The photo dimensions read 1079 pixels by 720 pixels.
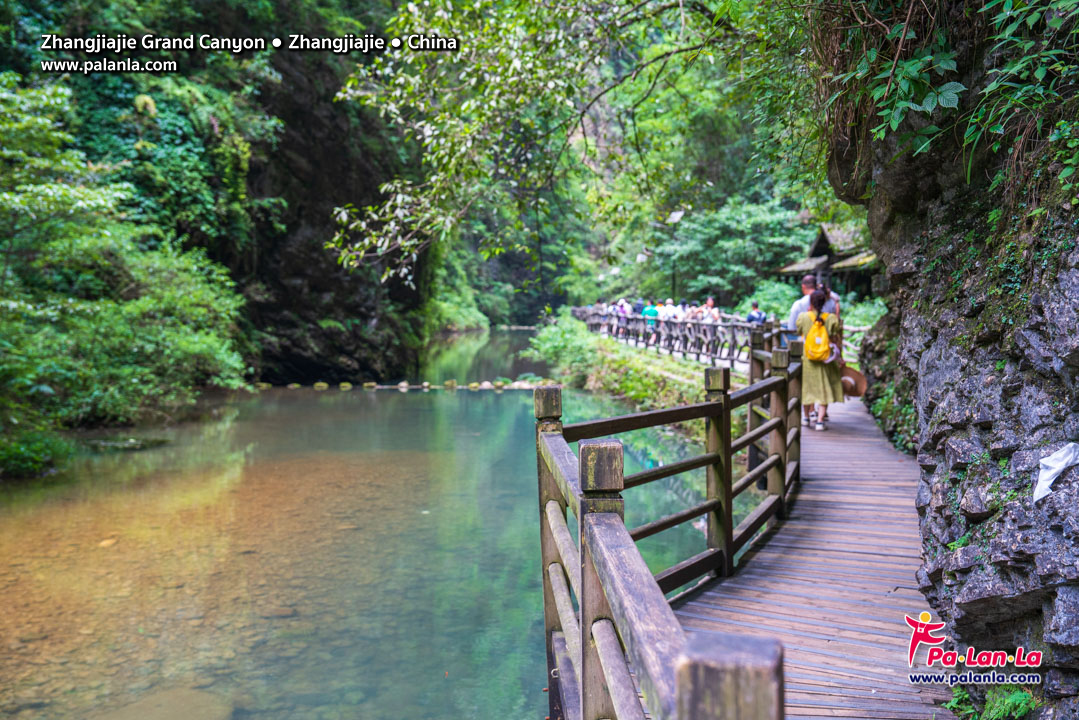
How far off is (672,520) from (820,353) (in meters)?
5.48

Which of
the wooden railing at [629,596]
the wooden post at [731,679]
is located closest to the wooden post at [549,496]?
the wooden railing at [629,596]

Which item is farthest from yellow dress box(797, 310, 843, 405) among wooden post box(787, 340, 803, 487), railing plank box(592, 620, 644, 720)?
railing plank box(592, 620, 644, 720)

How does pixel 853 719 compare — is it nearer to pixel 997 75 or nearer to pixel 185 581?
pixel 997 75

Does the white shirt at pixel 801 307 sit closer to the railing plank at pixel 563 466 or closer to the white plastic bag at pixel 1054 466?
the white plastic bag at pixel 1054 466

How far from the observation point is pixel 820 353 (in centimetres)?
875

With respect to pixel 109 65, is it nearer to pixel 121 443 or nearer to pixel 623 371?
pixel 121 443

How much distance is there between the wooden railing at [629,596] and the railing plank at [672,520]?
0.01 meters

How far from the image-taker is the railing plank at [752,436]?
5.05 meters

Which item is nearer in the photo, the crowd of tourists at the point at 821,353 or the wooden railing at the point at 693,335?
the crowd of tourists at the point at 821,353

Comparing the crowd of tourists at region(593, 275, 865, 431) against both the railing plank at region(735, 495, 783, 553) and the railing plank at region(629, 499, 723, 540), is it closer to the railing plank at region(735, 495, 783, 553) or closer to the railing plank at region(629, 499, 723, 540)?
the railing plank at region(735, 495, 783, 553)

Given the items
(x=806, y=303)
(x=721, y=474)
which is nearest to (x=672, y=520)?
(x=721, y=474)

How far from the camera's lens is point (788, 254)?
28219mm

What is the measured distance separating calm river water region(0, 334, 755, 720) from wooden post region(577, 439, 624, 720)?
10.3ft

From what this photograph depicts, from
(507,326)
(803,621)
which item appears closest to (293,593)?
(803,621)
